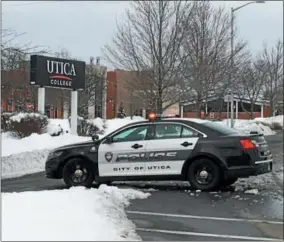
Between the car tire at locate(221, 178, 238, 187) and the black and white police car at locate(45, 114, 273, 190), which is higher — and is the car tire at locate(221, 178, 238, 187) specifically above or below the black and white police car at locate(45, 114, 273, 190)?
below

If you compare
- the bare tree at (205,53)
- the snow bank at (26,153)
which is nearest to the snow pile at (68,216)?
the snow bank at (26,153)

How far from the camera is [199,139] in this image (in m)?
11.3

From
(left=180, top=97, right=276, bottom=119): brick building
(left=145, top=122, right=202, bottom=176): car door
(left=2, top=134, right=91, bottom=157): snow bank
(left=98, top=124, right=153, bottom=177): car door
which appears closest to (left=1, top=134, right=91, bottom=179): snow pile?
(left=2, top=134, right=91, bottom=157): snow bank

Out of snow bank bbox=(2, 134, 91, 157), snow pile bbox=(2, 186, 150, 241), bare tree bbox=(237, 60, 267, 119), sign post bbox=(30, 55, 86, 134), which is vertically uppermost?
bare tree bbox=(237, 60, 267, 119)

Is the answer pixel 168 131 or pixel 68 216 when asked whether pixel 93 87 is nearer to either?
pixel 168 131

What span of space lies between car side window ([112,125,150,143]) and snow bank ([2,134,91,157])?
5931 mm

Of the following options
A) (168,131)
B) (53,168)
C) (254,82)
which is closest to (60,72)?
(53,168)

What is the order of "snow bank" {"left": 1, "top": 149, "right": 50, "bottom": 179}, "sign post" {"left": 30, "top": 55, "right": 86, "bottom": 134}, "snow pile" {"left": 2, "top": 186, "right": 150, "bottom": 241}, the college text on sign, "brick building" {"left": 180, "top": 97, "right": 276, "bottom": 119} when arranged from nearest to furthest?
1. "snow pile" {"left": 2, "top": 186, "right": 150, "bottom": 241}
2. "snow bank" {"left": 1, "top": 149, "right": 50, "bottom": 179}
3. "sign post" {"left": 30, "top": 55, "right": 86, "bottom": 134}
4. the college text on sign
5. "brick building" {"left": 180, "top": 97, "right": 276, "bottom": 119}

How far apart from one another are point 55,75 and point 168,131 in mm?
12732

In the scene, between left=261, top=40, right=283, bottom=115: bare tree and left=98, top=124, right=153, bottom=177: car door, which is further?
left=261, top=40, right=283, bottom=115: bare tree

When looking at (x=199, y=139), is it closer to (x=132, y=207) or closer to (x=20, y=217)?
(x=132, y=207)

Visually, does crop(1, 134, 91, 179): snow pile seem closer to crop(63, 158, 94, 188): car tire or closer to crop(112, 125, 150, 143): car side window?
crop(63, 158, 94, 188): car tire

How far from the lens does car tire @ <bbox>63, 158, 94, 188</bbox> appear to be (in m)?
11.7

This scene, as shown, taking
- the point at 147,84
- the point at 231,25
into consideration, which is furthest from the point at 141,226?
the point at 231,25
